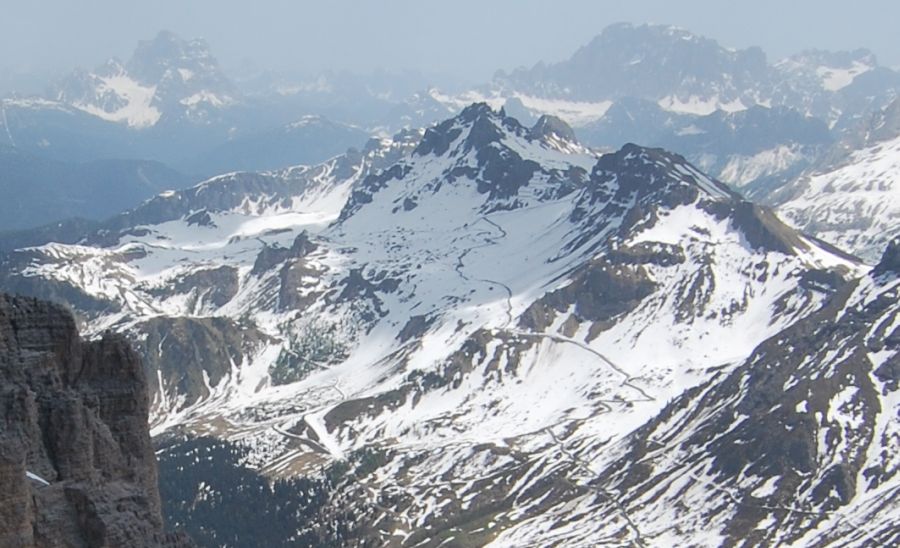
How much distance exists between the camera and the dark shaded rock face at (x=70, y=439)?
58125 mm

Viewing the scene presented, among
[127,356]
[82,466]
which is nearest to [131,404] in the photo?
[127,356]

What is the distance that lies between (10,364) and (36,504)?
9.92 metres

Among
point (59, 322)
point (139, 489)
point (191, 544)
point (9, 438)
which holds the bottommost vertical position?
point (191, 544)

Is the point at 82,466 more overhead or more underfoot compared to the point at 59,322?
more underfoot

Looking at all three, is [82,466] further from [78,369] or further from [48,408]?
[78,369]

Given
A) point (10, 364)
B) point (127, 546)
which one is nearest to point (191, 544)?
point (127, 546)

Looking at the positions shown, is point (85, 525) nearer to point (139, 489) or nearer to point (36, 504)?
point (36, 504)

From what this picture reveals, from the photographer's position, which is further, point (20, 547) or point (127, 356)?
point (127, 356)

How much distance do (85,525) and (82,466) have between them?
18.8ft

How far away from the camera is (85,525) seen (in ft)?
197

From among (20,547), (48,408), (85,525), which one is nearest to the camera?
(20,547)

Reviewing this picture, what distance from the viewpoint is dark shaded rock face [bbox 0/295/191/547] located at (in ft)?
191

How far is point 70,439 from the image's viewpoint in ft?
212

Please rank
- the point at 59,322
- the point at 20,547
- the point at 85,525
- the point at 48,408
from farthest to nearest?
1. the point at 59,322
2. the point at 48,408
3. the point at 85,525
4. the point at 20,547
